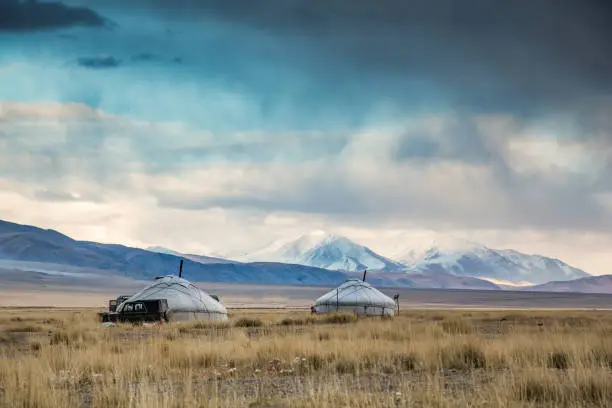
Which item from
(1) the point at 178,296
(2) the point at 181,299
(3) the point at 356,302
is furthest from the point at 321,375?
(3) the point at 356,302

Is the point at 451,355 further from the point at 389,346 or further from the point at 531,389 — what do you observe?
the point at 531,389

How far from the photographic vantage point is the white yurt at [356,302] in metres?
52.3

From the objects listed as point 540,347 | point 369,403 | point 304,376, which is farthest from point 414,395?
point 540,347

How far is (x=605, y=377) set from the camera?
37.2 feet

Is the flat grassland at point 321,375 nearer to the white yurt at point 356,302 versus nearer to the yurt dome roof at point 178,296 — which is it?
the yurt dome roof at point 178,296

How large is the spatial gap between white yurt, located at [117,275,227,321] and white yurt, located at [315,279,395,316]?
10.00 meters

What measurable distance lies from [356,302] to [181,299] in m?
14.0

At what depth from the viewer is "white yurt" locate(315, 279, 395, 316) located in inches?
2061

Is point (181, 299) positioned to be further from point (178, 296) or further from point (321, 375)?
point (321, 375)

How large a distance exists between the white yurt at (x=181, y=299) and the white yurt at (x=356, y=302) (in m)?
10.00

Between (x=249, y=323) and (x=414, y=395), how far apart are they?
28236mm

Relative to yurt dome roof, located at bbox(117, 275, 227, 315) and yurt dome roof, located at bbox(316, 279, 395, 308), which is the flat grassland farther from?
yurt dome roof, located at bbox(316, 279, 395, 308)

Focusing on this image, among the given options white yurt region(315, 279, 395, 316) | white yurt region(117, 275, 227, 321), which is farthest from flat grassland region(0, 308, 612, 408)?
white yurt region(315, 279, 395, 316)

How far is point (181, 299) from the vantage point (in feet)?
139
